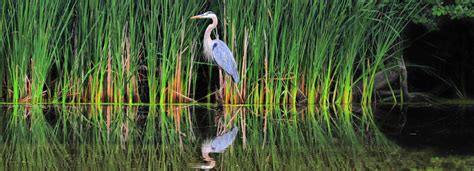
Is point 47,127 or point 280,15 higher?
point 280,15

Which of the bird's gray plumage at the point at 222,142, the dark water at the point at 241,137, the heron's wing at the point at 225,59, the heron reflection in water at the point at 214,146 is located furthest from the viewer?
the heron's wing at the point at 225,59

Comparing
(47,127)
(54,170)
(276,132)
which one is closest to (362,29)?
(276,132)

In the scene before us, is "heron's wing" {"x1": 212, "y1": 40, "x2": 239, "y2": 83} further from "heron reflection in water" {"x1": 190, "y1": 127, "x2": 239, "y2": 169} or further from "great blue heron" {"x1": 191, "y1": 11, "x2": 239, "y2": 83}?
"heron reflection in water" {"x1": 190, "y1": 127, "x2": 239, "y2": 169}

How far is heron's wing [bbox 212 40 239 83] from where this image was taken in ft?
34.9

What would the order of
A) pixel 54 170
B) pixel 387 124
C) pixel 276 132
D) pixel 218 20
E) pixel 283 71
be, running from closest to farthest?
pixel 54 170, pixel 276 132, pixel 387 124, pixel 283 71, pixel 218 20

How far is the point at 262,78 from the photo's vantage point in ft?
35.9

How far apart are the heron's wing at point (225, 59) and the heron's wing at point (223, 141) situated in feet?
6.91

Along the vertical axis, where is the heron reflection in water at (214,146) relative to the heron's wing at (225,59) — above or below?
below

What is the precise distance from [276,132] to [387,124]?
1407 millimetres

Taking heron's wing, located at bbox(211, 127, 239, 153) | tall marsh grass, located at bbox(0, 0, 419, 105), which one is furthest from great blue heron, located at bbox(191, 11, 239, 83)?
heron's wing, located at bbox(211, 127, 239, 153)

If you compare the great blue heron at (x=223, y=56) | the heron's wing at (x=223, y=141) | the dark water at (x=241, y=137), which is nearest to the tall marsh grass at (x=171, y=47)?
the great blue heron at (x=223, y=56)

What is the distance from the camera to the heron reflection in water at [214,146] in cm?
623

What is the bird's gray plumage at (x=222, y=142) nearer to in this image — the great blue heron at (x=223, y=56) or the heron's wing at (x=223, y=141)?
the heron's wing at (x=223, y=141)

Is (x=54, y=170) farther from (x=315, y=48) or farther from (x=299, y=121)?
(x=315, y=48)
